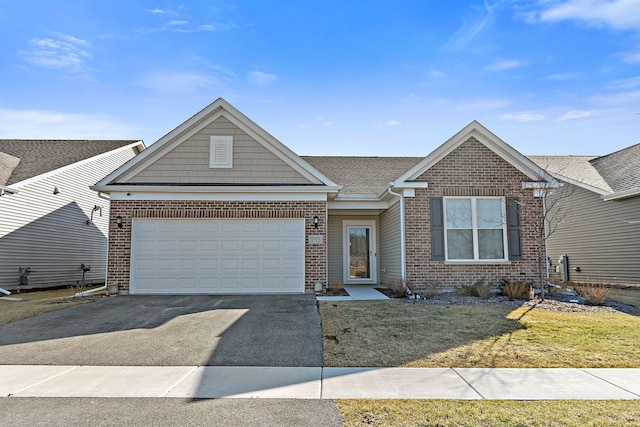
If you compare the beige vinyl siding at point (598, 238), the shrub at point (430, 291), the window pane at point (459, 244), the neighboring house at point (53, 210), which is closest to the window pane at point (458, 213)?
the window pane at point (459, 244)

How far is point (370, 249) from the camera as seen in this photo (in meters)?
15.7

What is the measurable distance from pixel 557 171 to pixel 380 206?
941 centimetres

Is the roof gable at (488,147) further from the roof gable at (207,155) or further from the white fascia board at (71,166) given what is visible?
the white fascia board at (71,166)

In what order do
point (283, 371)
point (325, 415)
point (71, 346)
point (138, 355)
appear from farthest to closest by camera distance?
point (71, 346)
point (138, 355)
point (283, 371)
point (325, 415)

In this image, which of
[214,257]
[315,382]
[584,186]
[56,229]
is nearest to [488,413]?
[315,382]

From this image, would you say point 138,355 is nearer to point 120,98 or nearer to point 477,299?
point 477,299

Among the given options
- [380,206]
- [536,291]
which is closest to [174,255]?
[380,206]

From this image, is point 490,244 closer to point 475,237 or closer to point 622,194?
point 475,237

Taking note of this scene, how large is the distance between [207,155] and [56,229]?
27.6ft

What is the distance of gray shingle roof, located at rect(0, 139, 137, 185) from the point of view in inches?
639

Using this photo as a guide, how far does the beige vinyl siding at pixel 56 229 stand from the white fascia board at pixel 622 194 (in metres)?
21.4

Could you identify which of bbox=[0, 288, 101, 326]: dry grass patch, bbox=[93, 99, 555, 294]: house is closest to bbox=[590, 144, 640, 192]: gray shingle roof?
bbox=[93, 99, 555, 294]: house

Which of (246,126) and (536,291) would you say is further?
(246,126)

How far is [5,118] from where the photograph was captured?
18453mm
